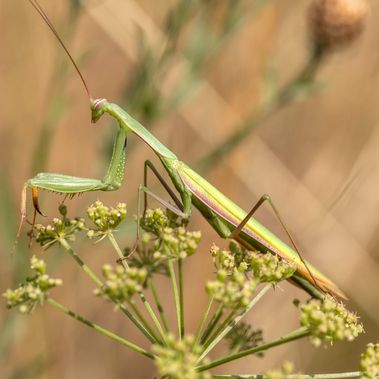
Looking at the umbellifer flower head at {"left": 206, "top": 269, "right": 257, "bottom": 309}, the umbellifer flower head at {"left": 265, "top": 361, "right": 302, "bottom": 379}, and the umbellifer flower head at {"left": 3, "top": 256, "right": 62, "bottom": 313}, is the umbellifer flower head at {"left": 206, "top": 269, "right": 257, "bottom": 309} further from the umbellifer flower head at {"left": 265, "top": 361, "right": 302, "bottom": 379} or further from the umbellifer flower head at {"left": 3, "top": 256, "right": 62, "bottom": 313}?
the umbellifer flower head at {"left": 3, "top": 256, "right": 62, "bottom": 313}

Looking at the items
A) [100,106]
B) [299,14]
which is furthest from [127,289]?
[299,14]

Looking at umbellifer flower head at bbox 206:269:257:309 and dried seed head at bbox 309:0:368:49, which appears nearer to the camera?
umbellifer flower head at bbox 206:269:257:309

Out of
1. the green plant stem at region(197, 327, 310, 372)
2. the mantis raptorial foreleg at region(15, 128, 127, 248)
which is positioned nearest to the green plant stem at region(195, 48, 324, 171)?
the mantis raptorial foreleg at region(15, 128, 127, 248)

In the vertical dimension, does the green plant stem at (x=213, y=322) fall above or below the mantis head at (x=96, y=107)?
below

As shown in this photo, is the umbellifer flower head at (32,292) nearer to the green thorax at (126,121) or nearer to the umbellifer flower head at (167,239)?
the umbellifer flower head at (167,239)

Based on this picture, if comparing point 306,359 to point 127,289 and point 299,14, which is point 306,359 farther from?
point 127,289

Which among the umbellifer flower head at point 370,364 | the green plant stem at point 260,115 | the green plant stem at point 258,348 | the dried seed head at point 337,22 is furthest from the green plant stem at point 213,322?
the dried seed head at point 337,22
